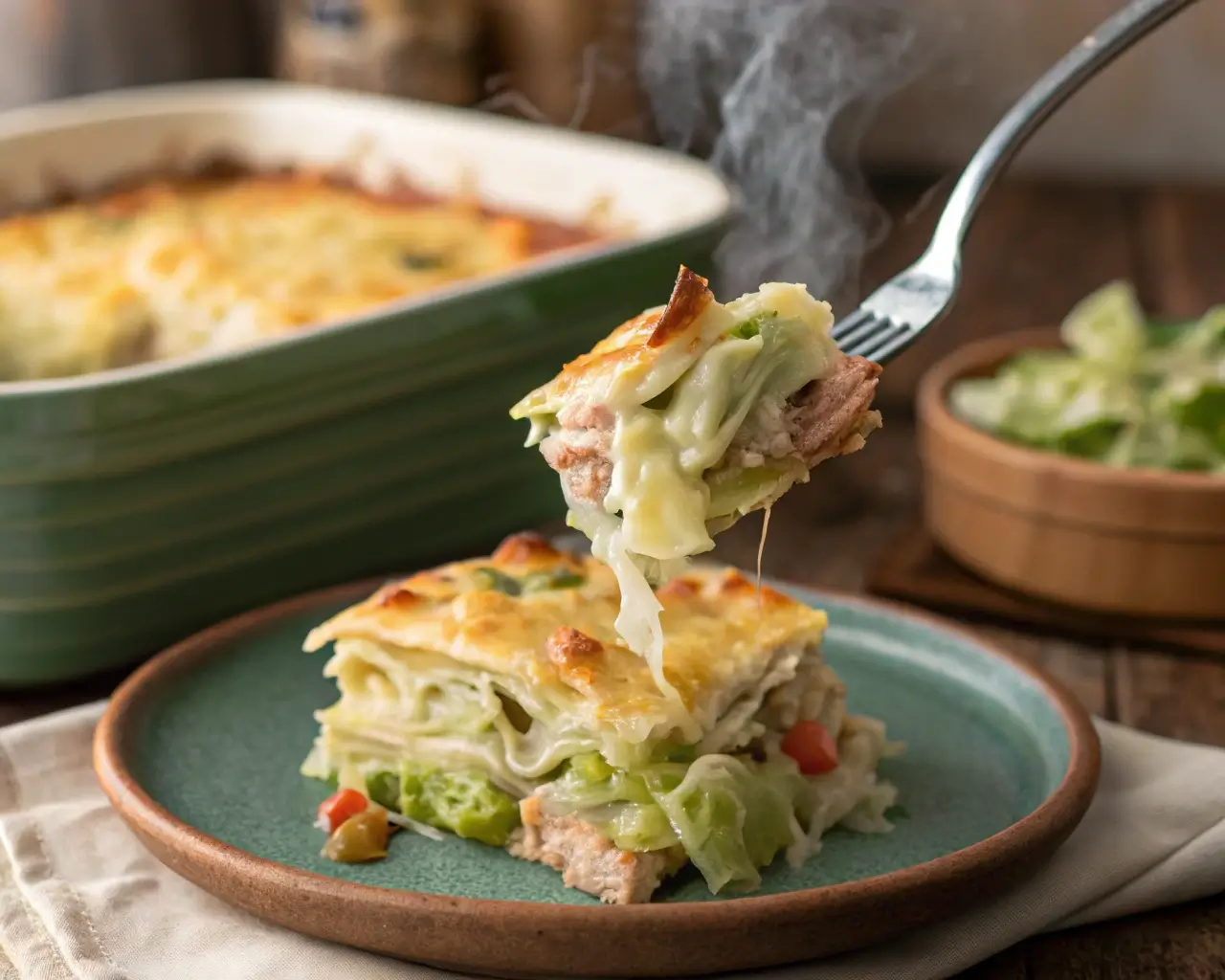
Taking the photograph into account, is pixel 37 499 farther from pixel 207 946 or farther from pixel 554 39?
pixel 554 39

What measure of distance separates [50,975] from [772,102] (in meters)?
2.49

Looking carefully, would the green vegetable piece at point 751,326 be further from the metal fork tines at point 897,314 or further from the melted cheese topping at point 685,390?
the metal fork tines at point 897,314

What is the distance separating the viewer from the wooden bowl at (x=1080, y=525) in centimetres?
284

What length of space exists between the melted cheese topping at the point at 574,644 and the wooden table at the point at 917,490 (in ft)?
1.50

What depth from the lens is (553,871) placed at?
2057mm

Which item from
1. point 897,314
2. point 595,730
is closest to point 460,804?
point 595,730

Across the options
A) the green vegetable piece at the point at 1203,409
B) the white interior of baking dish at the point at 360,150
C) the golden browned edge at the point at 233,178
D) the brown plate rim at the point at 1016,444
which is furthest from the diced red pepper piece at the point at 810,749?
the golden browned edge at the point at 233,178

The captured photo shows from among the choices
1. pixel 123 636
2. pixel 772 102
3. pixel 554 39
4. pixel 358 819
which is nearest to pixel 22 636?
pixel 123 636

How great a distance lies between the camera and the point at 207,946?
1914mm

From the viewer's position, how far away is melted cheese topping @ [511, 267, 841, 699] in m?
1.92

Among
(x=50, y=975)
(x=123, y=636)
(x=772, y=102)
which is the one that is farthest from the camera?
(x=772, y=102)

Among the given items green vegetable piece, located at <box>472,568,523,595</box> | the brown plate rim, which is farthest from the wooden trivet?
green vegetable piece, located at <box>472,568,523,595</box>

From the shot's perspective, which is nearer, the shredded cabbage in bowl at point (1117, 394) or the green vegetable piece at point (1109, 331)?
the shredded cabbage in bowl at point (1117, 394)

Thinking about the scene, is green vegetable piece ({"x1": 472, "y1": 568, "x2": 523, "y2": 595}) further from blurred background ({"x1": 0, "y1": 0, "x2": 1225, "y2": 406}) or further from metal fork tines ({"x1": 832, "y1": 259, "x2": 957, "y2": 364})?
blurred background ({"x1": 0, "y1": 0, "x2": 1225, "y2": 406})
